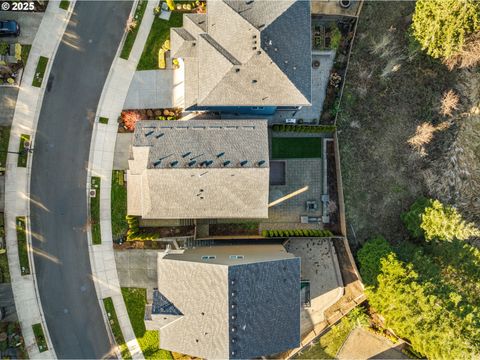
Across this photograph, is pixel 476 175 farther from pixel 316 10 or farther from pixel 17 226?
pixel 17 226

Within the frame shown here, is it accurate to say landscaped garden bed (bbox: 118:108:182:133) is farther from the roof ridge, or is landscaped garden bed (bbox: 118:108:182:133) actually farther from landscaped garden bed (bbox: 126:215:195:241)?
landscaped garden bed (bbox: 126:215:195:241)

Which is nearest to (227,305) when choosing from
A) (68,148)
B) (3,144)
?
(68,148)

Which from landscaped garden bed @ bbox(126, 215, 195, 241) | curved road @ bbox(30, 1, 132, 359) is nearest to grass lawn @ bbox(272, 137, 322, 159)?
landscaped garden bed @ bbox(126, 215, 195, 241)

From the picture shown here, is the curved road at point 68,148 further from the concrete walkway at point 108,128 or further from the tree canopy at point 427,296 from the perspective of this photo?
the tree canopy at point 427,296

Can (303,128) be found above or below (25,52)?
below

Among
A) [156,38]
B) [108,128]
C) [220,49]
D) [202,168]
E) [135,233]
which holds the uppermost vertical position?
[156,38]

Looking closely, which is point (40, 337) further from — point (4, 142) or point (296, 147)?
point (296, 147)
